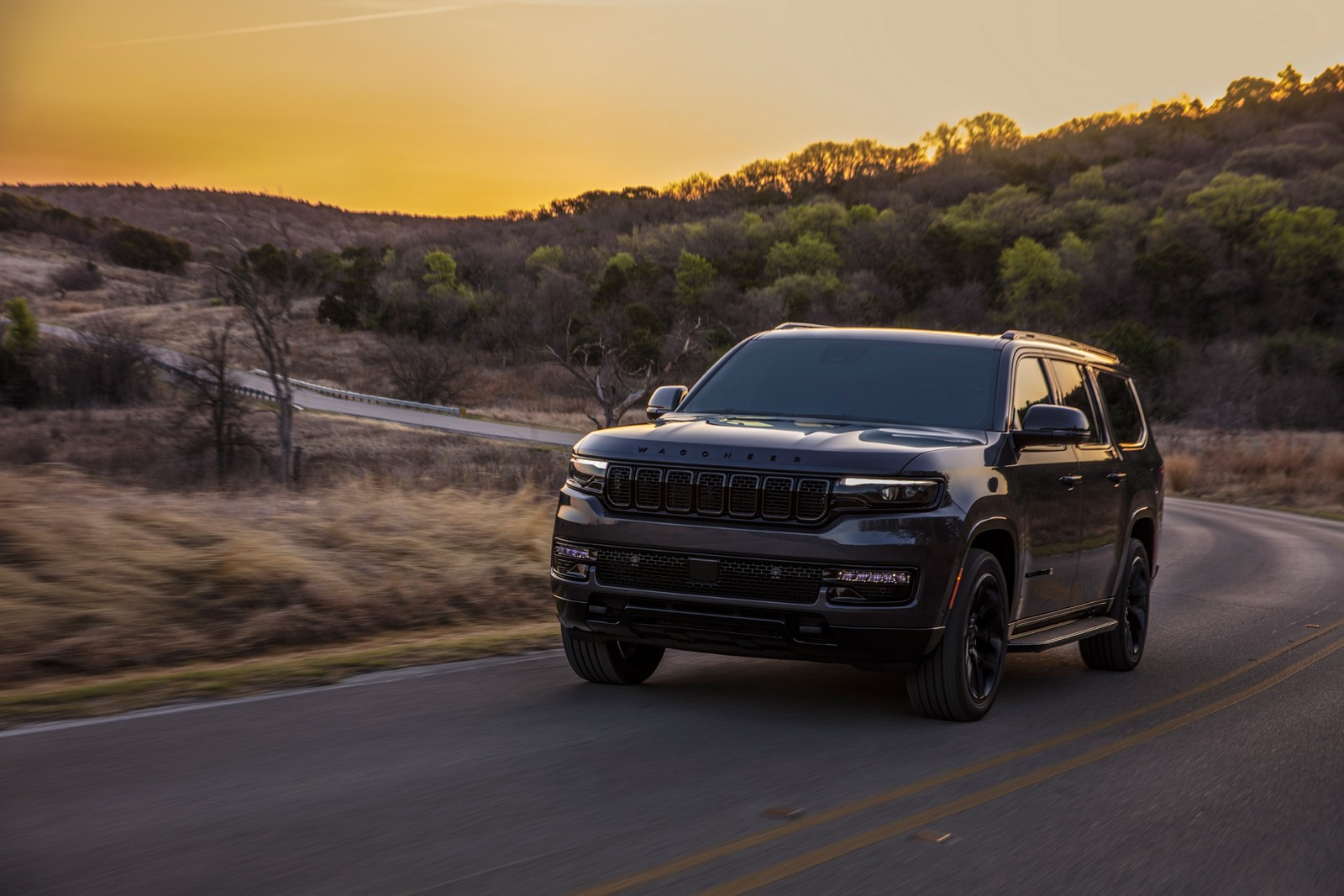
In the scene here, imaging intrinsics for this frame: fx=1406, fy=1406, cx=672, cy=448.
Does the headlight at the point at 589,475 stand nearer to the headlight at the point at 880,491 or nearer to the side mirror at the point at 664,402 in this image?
the side mirror at the point at 664,402

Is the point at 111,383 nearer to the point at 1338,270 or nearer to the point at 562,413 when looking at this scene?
the point at 562,413

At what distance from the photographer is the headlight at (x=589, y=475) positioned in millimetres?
7059

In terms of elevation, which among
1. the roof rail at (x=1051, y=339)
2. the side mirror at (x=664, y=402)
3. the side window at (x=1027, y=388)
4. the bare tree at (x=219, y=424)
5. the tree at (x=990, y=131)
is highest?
the tree at (x=990, y=131)

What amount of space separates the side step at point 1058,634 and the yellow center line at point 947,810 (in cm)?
72

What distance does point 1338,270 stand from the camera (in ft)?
312

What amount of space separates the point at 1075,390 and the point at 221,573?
584cm

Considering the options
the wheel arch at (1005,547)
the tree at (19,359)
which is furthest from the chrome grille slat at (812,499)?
the tree at (19,359)

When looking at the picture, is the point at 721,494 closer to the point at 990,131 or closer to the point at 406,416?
the point at 406,416

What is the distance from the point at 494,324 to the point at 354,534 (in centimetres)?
8552

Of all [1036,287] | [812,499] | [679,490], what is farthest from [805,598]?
[1036,287]

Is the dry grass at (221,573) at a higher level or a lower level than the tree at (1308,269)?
lower

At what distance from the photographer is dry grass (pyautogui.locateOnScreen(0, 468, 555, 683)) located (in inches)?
333

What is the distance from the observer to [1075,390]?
8.97m

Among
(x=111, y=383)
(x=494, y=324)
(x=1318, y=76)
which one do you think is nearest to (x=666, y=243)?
(x=494, y=324)
